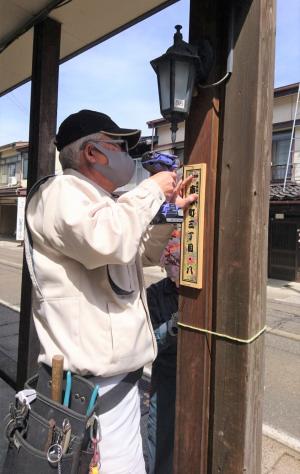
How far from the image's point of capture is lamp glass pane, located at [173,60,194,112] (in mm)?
1597

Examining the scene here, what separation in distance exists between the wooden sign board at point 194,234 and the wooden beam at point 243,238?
78 mm

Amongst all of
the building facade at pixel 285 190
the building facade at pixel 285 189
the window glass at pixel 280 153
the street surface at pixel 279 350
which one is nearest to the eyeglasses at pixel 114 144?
the street surface at pixel 279 350

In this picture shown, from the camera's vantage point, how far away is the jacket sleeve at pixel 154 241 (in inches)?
75.5

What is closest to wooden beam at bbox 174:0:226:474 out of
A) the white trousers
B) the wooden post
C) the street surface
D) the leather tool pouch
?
the white trousers

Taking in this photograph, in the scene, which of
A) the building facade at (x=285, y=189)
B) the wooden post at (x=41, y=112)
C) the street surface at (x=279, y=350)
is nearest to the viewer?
the wooden post at (x=41, y=112)

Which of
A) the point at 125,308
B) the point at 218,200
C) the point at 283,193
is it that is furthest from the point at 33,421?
the point at 283,193

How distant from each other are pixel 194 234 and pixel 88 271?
0.51 m

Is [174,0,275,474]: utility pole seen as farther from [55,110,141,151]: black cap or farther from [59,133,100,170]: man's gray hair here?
[59,133,100,170]: man's gray hair

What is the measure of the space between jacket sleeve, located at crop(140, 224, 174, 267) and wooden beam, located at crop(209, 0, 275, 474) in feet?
1.13

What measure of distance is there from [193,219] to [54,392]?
90cm

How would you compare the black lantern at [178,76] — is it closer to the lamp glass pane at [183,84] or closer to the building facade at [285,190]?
the lamp glass pane at [183,84]

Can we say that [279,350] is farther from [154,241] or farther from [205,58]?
[205,58]

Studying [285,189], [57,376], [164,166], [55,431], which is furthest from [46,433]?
[285,189]

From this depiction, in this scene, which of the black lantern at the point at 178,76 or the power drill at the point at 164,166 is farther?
the power drill at the point at 164,166
